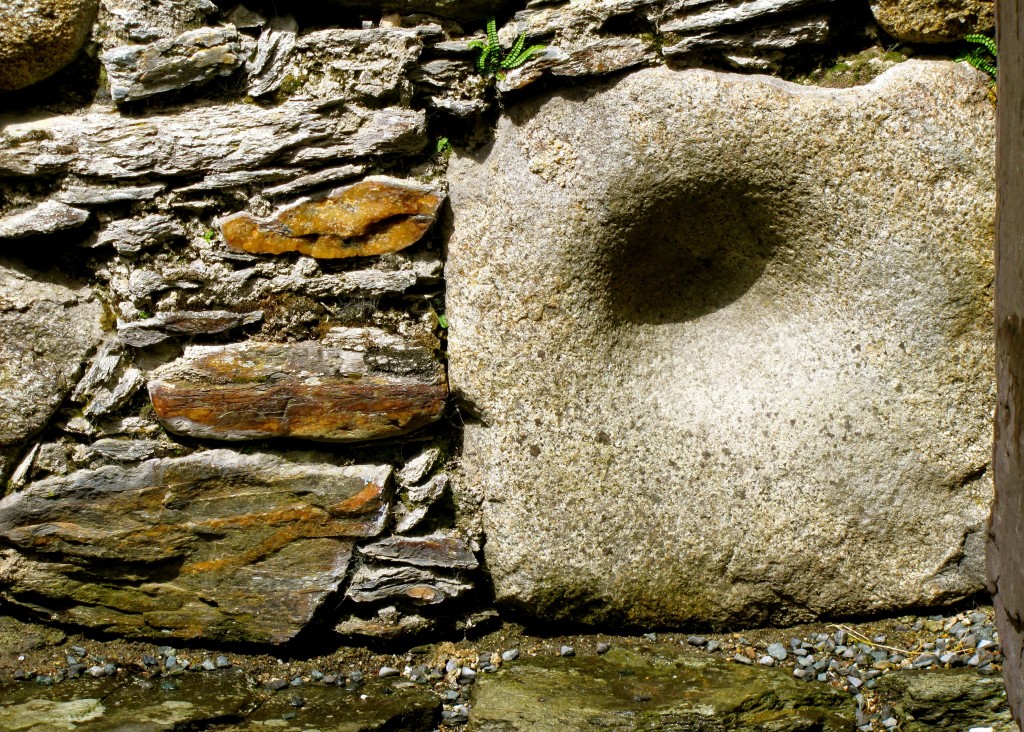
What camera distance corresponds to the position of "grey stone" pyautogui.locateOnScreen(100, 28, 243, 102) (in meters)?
2.04

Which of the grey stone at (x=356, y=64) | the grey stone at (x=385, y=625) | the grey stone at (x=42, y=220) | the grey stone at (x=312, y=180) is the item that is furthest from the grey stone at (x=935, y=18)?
the grey stone at (x=42, y=220)

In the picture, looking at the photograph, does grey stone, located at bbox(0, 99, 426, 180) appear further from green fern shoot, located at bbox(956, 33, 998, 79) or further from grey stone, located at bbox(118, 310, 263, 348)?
green fern shoot, located at bbox(956, 33, 998, 79)

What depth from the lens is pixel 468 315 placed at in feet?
7.11

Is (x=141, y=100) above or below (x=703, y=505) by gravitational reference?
above

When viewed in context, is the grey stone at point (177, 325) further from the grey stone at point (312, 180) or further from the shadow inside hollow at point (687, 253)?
the shadow inside hollow at point (687, 253)

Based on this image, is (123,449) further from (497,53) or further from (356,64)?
(497,53)

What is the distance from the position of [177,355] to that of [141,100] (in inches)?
22.8

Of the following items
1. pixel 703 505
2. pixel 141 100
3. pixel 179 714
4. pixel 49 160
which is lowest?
pixel 179 714

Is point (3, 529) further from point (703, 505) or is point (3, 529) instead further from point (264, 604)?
point (703, 505)

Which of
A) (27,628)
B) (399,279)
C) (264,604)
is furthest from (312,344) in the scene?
(27,628)

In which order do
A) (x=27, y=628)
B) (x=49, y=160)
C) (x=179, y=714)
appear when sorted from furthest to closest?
1. (x=27, y=628)
2. (x=49, y=160)
3. (x=179, y=714)

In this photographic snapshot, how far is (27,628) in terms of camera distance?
2.21 meters

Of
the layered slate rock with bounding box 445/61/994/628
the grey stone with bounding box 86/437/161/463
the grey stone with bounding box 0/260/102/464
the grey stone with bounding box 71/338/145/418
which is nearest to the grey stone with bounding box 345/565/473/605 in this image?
the layered slate rock with bounding box 445/61/994/628

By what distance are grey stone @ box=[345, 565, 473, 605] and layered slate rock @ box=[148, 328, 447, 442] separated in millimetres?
337
